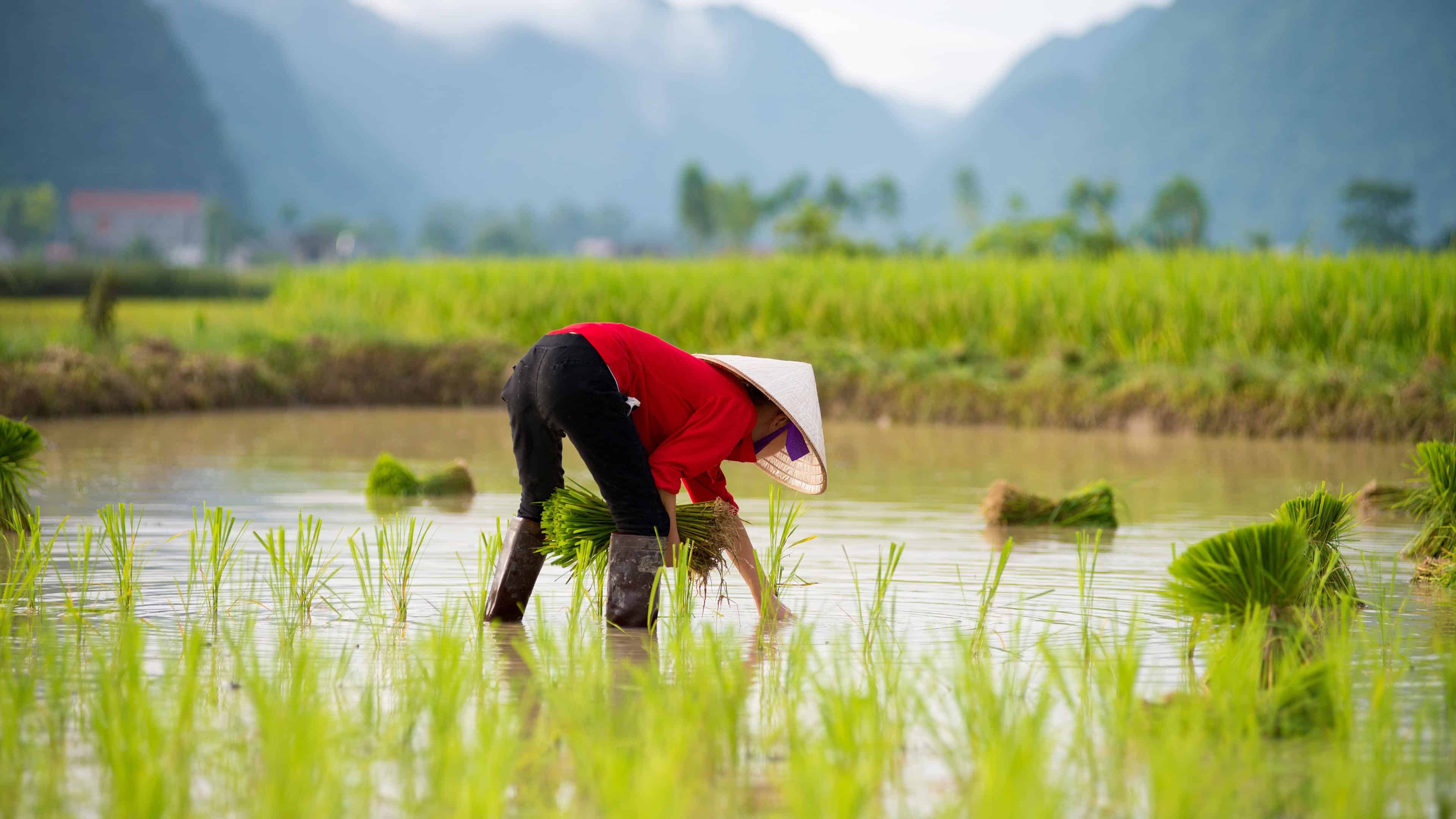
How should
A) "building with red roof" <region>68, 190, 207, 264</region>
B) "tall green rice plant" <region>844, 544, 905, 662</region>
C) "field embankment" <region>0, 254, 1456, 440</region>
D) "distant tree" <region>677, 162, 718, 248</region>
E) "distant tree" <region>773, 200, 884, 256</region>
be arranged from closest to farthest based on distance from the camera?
"tall green rice plant" <region>844, 544, 905, 662</region>, "field embankment" <region>0, 254, 1456, 440</region>, "distant tree" <region>773, 200, 884, 256</region>, "building with red roof" <region>68, 190, 207, 264</region>, "distant tree" <region>677, 162, 718, 248</region>

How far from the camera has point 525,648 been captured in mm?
3596

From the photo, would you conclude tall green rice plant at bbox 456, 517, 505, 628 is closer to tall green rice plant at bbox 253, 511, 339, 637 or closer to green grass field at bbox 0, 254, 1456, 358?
tall green rice plant at bbox 253, 511, 339, 637

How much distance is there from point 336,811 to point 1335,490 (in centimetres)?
627

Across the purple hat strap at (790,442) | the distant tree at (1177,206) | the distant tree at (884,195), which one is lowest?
the purple hat strap at (790,442)

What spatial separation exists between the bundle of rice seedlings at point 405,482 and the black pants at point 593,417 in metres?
3.21

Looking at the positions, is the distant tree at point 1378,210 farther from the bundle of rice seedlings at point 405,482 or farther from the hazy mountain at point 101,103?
the bundle of rice seedlings at point 405,482

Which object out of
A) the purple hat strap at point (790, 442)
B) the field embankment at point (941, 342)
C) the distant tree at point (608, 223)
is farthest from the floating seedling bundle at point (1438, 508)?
the distant tree at point (608, 223)

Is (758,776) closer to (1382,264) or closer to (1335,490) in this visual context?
(1335,490)

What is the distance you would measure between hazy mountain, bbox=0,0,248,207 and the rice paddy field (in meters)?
112

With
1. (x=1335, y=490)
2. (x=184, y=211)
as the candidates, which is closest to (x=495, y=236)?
(x=184, y=211)

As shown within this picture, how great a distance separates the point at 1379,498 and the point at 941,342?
636cm

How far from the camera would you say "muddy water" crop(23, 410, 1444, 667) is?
4523mm

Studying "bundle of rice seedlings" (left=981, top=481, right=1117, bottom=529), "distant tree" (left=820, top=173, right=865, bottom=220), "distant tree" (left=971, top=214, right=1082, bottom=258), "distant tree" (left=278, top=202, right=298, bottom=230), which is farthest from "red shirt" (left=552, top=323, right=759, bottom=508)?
"distant tree" (left=278, top=202, right=298, bottom=230)

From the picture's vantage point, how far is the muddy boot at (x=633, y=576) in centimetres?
382
